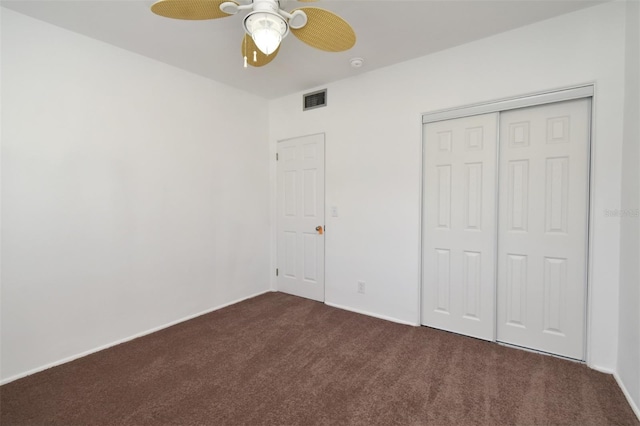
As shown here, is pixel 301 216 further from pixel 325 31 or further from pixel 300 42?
pixel 325 31

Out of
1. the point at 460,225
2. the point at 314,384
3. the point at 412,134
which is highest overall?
the point at 412,134

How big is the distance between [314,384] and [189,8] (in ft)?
7.77

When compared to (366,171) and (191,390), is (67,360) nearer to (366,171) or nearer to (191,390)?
(191,390)

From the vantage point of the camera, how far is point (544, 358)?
2295 millimetres

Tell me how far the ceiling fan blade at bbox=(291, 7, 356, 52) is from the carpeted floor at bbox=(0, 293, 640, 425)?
2.22 meters

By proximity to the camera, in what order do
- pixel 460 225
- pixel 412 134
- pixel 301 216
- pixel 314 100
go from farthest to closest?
pixel 301 216, pixel 314 100, pixel 412 134, pixel 460 225

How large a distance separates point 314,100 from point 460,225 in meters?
2.18

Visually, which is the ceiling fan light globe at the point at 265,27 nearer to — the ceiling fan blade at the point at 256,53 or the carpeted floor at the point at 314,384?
the ceiling fan blade at the point at 256,53

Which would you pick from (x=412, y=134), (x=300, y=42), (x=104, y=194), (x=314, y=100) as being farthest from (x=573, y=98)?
(x=104, y=194)

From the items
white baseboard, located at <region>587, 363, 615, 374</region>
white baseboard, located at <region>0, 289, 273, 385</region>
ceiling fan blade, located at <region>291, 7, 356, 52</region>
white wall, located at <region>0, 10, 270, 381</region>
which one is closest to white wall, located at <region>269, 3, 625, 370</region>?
white baseboard, located at <region>587, 363, 615, 374</region>

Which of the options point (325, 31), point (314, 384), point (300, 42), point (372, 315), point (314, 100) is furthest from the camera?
point (314, 100)

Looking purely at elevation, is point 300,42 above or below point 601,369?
above

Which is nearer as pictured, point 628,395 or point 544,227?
point 628,395

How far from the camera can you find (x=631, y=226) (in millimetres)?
1884
